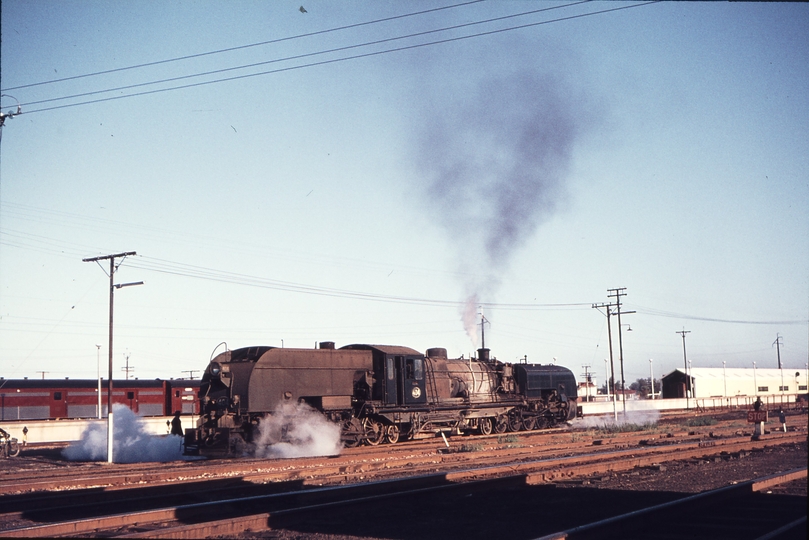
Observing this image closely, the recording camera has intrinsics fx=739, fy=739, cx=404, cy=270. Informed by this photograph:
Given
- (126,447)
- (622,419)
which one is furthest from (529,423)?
(126,447)

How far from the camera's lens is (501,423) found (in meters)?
31.5

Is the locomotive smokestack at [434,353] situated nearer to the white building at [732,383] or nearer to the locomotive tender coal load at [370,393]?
the locomotive tender coal load at [370,393]

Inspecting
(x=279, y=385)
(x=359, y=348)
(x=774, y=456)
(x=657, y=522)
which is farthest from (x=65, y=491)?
(x=774, y=456)

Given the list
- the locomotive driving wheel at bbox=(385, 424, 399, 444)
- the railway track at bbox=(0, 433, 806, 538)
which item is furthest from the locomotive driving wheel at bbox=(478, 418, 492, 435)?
the railway track at bbox=(0, 433, 806, 538)

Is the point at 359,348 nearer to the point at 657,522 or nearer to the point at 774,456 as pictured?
the point at 774,456

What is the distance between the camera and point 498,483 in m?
14.7

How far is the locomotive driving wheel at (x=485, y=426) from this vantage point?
101 ft

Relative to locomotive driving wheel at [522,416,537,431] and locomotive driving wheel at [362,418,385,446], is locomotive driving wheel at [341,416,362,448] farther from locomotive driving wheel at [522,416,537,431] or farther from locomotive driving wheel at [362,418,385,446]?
locomotive driving wheel at [522,416,537,431]

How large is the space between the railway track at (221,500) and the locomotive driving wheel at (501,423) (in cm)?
1268

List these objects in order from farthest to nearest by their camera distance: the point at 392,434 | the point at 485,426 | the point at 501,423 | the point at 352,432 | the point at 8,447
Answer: the point at 501,423
the point at 485,426
the point at 392,434
the point at 8,447
the point at 352,432

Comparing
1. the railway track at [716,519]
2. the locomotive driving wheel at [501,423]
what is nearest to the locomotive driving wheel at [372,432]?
the locomotive driving wheel at [501,423]

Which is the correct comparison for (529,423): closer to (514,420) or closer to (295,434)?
(514,420)

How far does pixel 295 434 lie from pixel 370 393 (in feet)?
11.4

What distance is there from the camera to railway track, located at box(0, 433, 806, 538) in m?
10.3
